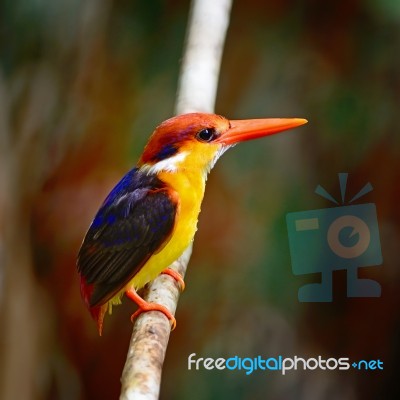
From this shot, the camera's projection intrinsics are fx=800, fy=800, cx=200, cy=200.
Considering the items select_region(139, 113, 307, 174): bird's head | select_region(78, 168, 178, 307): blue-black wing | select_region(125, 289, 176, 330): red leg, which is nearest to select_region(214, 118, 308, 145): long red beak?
select_region(139, 113, 307, 174): bird's head

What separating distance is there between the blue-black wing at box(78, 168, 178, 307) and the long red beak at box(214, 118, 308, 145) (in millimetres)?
115

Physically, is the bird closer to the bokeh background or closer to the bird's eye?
the bird's eye

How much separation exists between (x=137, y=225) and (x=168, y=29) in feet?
1.26

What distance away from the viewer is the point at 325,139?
4.07 ft

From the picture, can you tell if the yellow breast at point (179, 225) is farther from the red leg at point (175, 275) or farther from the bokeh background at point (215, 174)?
the bokeh background at point (215, 174)

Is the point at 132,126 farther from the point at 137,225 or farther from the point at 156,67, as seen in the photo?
the point at 137,225

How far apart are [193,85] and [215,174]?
0.14 meters

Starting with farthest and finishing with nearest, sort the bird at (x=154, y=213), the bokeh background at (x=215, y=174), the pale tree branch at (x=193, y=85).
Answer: the bokeh background at (x=215, y=174) → the bird at (x=154, y=213) → the pale tree branch at (x=193, y=85)

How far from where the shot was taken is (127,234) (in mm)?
1049

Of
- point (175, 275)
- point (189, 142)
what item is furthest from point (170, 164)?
point (175, 275)

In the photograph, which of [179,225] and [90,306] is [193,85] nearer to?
[179,225]

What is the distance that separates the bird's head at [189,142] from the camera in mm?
1047

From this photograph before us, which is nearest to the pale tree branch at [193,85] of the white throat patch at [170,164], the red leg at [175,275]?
the red leg at [175,275]

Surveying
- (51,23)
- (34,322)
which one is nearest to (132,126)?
(51,23)
